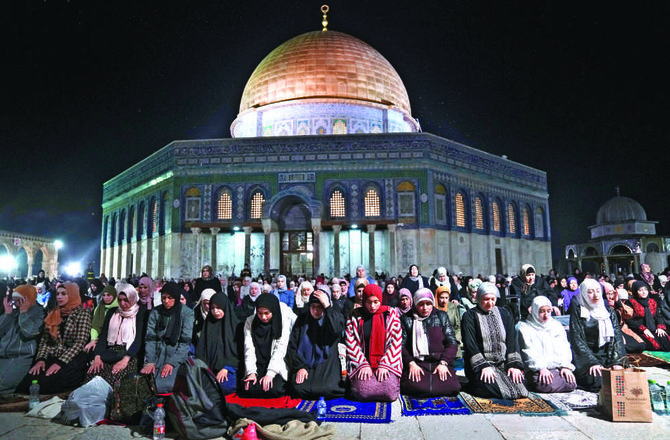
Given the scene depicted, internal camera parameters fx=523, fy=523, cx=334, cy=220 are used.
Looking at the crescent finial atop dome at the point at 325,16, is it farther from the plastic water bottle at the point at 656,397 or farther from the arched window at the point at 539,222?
the plastic water bottle at the point at 656,397

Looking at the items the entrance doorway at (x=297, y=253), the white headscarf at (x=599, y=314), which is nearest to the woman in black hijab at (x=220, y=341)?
the white headscarf at (x=599, y=314)

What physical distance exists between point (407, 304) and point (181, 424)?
2706mm

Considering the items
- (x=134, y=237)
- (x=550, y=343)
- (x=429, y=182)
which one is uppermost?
(x=429, y=182)

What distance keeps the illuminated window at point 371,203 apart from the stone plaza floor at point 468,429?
1795 cm

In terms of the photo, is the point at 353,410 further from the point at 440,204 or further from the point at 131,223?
the point at 131,223

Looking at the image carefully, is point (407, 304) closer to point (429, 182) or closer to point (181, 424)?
point (181, 424)

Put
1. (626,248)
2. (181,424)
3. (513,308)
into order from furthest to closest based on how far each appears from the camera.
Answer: (626,248) → (513,308) → (181,424)

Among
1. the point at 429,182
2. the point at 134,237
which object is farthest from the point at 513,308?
the point at 134,237

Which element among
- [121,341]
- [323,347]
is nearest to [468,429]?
[323,347]

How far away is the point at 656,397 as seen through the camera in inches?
185

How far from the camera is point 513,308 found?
8180 millimetres

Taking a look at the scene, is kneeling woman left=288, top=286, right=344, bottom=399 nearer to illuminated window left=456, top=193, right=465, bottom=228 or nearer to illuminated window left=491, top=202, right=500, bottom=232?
illuminated window left=456, top=193, right=465, bottom=228

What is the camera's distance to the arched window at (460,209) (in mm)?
23906

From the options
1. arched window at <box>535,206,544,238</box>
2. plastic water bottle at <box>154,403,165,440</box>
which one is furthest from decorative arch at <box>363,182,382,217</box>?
plastic water bottle at <box>154,403,165,440</box>
